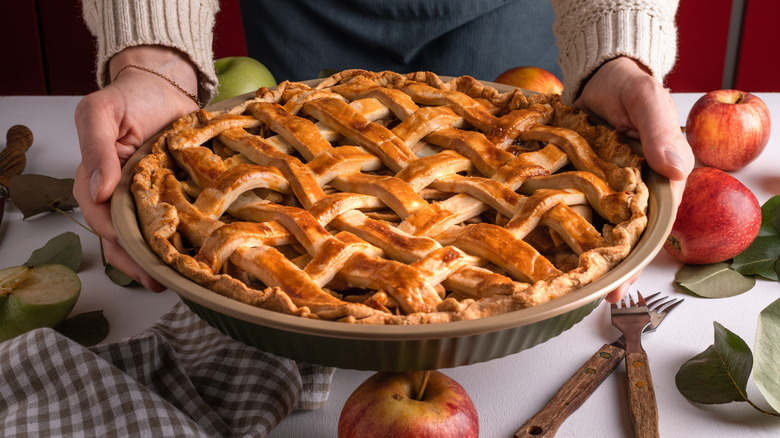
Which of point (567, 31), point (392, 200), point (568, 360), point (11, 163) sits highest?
point (567, 31)

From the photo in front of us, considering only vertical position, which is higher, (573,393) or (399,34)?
(399,34)

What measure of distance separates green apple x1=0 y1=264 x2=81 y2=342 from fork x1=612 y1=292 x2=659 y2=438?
2.42ft

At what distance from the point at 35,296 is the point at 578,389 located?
718 millimetres

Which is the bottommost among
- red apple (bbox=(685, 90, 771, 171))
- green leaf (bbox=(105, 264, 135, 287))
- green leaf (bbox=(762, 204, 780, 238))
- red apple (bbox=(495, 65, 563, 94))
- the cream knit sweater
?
green leaf (bbox=(105, 264, 135, 287))

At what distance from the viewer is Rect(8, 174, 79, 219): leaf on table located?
114cm

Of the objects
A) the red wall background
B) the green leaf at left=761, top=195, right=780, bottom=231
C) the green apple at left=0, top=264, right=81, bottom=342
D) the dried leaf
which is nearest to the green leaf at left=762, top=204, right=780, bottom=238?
the green leaf at left=761, top=195, right=780, bottom=231

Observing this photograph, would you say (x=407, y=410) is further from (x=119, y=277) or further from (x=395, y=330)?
(x=119, y=277)

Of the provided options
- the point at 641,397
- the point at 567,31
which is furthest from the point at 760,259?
the point at 567,31

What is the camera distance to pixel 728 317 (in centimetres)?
95

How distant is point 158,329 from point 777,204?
0.99 meters

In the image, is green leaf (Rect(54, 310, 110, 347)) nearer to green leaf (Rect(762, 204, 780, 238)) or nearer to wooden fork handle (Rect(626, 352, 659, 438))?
wooden fork handle (Rect(626, 352, 659, 438))

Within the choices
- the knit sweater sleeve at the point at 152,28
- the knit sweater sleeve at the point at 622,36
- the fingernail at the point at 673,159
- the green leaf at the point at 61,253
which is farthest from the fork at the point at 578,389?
the knit sweater sleeve at the point at 152,28

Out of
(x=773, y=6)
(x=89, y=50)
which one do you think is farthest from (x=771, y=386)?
(x=89, y=50)

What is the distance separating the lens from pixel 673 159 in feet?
2.71
